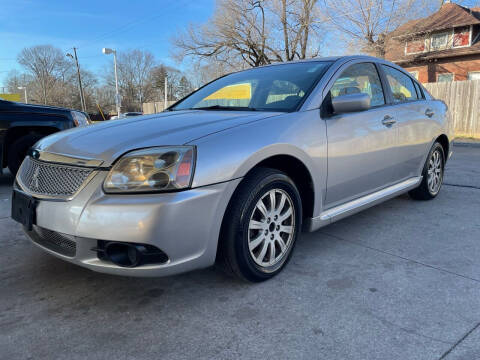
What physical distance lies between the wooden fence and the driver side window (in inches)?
460

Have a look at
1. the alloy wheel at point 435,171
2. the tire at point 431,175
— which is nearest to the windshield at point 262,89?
the tire at point 431,175

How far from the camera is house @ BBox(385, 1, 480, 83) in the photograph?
63.8 feet

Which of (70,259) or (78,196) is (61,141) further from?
(70,259)

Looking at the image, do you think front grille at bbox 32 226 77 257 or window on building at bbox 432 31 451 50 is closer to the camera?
front grille at bbox 32 226 77 257

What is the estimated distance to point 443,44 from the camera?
2100cm

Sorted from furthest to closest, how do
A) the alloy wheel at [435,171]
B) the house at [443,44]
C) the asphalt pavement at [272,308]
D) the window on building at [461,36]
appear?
the window on building at [461,36], the house at [443,44], the alloy wheel at [435,171], the asphalt pavement at [272,308]

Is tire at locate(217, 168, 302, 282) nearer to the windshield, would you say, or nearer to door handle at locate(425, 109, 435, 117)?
the windshield

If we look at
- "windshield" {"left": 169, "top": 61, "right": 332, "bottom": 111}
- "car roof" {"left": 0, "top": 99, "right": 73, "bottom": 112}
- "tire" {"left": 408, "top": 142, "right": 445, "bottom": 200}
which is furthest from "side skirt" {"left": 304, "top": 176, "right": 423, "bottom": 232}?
"car roof" {"left": 0, "top": 99, "right": 73, "bottom": 112}

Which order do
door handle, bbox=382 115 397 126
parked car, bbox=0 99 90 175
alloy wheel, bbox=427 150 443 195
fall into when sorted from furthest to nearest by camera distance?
parked car, bbox=0 99 90 175 → alloy wheel, bbox=427 150 443 195 → door handle, bbox=382 115 397 126

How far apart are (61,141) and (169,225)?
1.09 meters

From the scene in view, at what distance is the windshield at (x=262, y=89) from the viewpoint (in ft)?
9.24

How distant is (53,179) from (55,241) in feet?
1.19

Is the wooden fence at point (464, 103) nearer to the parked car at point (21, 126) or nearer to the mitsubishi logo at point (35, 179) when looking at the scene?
the parked car at point (21, 126)

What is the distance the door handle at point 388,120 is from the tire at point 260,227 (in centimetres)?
126
